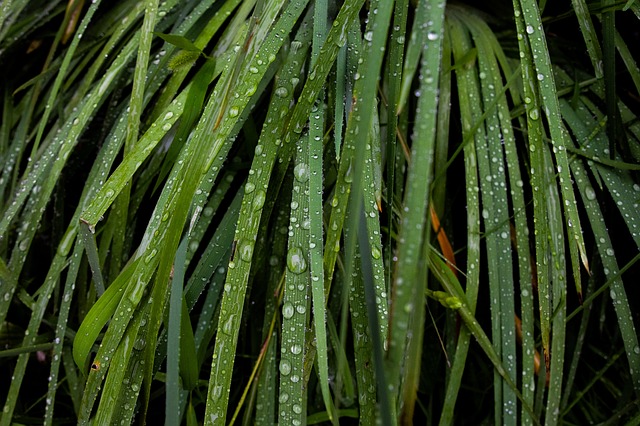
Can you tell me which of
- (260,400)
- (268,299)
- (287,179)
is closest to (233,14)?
(287,179)

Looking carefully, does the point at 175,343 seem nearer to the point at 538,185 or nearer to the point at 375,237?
the point at 375,237

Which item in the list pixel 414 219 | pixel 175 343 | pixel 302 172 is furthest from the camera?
pixel 302 172

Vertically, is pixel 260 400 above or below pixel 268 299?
below

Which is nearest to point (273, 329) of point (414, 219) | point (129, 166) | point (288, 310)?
point (288, 310)

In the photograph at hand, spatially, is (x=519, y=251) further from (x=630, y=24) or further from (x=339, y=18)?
(x=630, y=24)

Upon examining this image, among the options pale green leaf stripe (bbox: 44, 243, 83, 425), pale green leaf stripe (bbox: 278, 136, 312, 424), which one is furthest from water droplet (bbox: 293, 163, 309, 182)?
pale green leaf stripe (bbox: 44, 243, 83, 425)

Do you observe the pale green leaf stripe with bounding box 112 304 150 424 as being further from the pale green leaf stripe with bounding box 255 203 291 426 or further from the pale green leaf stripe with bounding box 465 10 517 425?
the pale green leaf stripe with bounding box 465 10 517 425

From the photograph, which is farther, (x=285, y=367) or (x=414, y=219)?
(x=285, y=367)
